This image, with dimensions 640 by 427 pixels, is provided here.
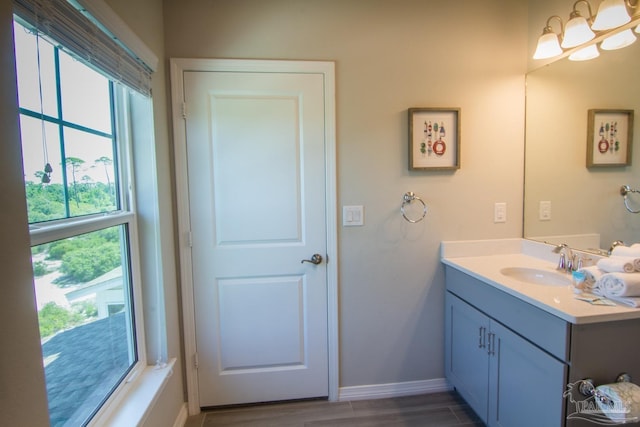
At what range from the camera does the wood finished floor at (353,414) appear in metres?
1.76

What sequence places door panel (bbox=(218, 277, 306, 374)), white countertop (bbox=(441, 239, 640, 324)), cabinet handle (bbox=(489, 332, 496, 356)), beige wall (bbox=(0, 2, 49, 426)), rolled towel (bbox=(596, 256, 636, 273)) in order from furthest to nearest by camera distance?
1. door panel (bbox=(218, 277, 306, 374))
2. cabinet handle (bbox=(489, 332, 496, 356))
3. rolled towel (bbox=(596, 256, 636, 273))
4. white countertop (bbox=(441, 239, 640, 324))
5. beige wall (bbox=(0, 2, 49, 426))

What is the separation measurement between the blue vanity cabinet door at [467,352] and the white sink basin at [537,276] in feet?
1.04

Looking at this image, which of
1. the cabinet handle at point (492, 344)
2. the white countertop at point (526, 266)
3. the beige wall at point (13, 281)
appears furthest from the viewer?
the cabinet handle at point (492, 344)

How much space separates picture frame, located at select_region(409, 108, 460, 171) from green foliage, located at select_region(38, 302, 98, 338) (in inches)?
66.3

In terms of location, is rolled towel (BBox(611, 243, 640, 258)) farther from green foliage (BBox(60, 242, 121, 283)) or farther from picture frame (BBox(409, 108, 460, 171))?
green foliage (BBox(60, 242, 121, 283))

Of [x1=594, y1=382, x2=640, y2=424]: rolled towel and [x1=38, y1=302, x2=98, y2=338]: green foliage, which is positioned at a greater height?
[x1=38, y1=302, x2=98, y2=338]: green foliage

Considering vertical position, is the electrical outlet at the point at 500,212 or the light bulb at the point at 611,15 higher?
the light bulb at the point at 611,15

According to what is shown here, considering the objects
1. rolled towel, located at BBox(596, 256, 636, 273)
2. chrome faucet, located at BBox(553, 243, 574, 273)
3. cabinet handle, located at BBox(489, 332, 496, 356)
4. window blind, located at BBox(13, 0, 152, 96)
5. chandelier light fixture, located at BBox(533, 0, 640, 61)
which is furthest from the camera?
chrome faucet, located at BBox(553, 243, 574, 273)

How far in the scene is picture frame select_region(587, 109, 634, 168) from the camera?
4.71 feet

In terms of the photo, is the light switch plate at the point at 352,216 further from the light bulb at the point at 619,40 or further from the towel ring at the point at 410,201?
the light bulb at the point at 619,40

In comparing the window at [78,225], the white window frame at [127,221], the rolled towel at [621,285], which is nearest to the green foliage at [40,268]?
the window at [78,225]

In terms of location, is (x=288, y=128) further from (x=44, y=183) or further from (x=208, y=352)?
(x=208, y=352)

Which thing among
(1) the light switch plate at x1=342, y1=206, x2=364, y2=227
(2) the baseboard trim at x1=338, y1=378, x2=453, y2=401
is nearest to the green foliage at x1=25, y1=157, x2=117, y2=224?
(1) the light switch plate at x1=342, y1=206, x2=364, y2=227

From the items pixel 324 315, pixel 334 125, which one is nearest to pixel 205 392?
pixel 324 315
